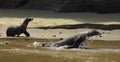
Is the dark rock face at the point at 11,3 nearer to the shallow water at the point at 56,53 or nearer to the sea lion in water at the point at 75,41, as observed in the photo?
the shallow water at the point at 56,53

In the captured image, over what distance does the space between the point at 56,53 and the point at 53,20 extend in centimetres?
685

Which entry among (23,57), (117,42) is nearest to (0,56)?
(23,57)

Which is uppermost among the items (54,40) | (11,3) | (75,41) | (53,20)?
(75,41)

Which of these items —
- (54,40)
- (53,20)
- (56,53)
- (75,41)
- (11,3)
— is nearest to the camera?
(56,53)

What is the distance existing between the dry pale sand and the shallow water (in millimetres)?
1596

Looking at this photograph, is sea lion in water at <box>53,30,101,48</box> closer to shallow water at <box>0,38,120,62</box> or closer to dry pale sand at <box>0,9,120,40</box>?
shallow water at <box>0,38,120,62</box>

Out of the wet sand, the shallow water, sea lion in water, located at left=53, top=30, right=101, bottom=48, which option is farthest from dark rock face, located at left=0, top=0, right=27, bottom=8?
sea lion in water, located at left=53, top=30, right=101, bottom=48

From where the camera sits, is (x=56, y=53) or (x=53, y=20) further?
(x=53, y=20)

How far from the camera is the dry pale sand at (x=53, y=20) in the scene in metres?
16.1

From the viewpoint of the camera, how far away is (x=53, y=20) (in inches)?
733

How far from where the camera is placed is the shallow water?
10.8 m

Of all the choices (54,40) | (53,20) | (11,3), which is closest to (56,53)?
(54,40)

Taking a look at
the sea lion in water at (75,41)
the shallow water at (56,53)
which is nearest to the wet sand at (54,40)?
the shallow water at (56,53)

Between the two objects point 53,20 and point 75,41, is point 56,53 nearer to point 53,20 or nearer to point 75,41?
point 75,41
